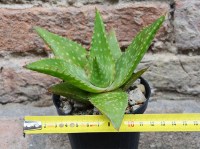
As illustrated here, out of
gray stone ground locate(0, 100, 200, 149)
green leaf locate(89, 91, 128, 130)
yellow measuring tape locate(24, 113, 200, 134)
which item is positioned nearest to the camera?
green leaf locate(89, 91, 128, 130)

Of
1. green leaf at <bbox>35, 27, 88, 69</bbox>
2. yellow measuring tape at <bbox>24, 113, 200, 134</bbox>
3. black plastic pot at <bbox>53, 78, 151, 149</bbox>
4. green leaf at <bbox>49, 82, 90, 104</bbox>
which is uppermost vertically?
green leaf at <bbox>35, 27, 88, 69</bbox>

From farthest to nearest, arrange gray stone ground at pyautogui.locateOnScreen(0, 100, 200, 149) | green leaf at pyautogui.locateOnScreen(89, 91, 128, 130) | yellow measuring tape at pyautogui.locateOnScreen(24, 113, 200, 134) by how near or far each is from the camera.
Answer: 1. gray stone ground at pyautogui.locateOnScreen(0, 100, 200, 149)
2. yellow measuring tape at pyautogui.locateOnScreen(24, 113, 200, 134)
3. green leaf at pyautogui.locateOnScreen(89, 91, 128, 130)

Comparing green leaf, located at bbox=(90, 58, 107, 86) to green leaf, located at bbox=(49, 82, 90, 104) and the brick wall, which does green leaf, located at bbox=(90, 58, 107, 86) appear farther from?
the brick wall

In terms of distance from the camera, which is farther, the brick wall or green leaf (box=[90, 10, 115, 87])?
the brick wall

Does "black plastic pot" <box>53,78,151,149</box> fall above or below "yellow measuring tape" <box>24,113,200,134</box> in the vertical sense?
below

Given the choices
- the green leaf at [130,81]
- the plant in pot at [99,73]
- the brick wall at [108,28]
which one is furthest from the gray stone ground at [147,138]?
the green leaf at [130,81]

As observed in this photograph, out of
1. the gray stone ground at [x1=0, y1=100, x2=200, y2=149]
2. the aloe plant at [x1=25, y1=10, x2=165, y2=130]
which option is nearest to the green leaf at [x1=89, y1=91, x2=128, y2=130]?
the aloe plant at [x1=25, y1=10, x2=165, y2=130]
